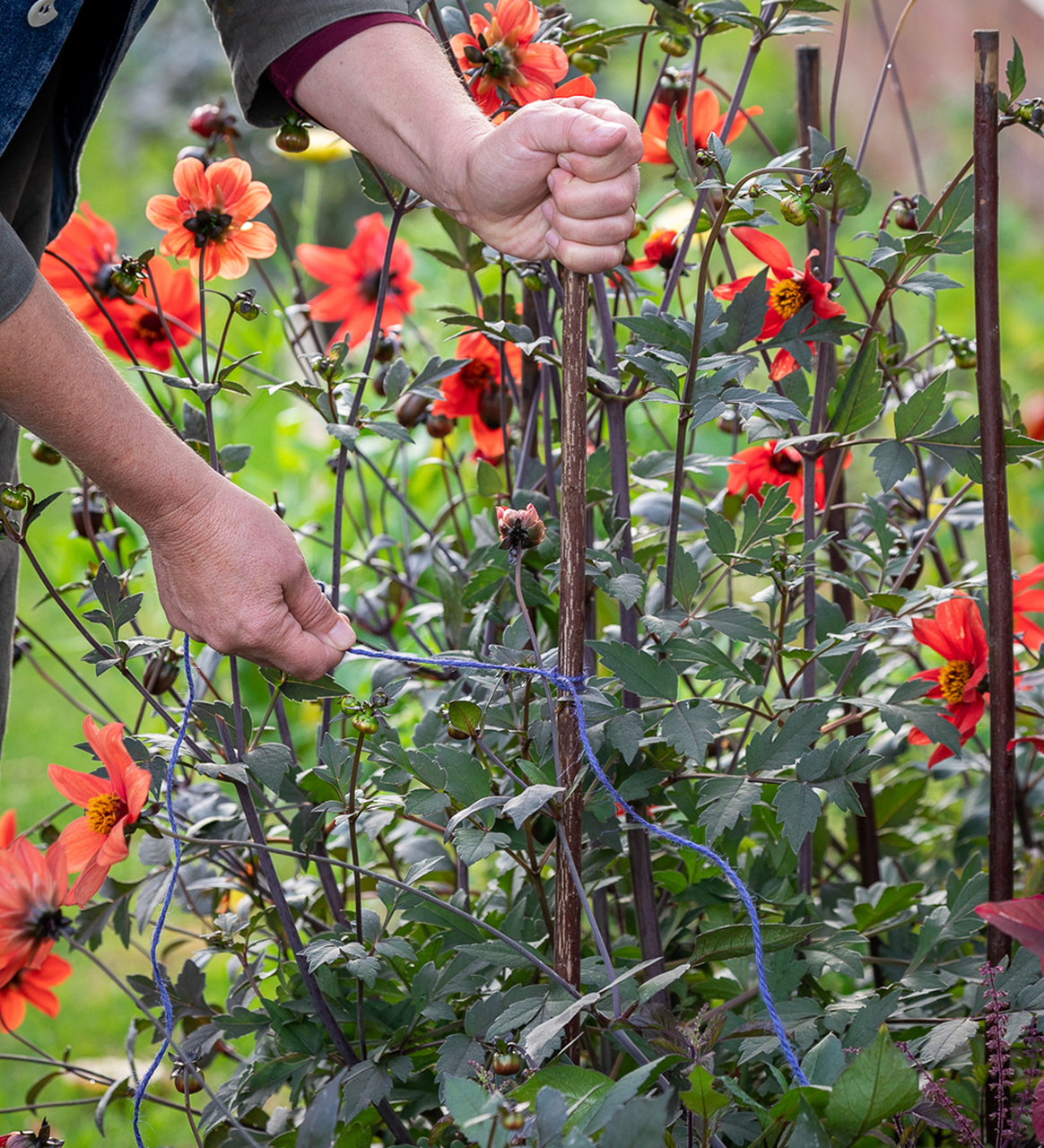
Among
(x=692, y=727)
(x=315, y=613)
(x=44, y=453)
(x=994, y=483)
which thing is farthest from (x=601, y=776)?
(x=44, y=453)

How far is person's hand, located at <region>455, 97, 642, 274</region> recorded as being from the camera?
57 centimetres

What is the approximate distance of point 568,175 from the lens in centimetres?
59

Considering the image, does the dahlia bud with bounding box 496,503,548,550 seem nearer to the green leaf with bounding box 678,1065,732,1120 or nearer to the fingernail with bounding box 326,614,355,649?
the fingernail with bounding box 326,614,355,649

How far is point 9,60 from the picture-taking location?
611mm

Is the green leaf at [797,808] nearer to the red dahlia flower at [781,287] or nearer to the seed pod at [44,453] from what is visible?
the red dahlia flower at [781,287]

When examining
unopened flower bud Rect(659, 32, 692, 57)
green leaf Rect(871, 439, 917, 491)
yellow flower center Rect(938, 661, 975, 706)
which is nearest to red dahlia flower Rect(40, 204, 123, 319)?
unopened flower bud Rect(659, 32, 692, 57)

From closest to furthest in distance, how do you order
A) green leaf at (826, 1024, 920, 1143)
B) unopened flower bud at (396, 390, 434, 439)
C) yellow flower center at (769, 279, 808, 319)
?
1. green leaf at (826, 1024, 920, 1143)
2. yellow flower center at (769, 279, 808, 319)
3. unopened flower bud at (396, 390, 434, 439)

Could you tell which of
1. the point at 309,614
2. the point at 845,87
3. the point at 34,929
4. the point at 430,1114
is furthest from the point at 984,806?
the point at 845,87

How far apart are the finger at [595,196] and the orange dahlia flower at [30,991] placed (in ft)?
1.93

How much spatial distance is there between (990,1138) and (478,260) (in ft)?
2.31

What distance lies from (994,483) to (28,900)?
65cm

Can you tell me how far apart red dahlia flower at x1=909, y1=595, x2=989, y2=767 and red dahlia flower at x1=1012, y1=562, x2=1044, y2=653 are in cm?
4

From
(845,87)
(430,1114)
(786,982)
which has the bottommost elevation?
(430,1114)

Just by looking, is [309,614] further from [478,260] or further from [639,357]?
[478,260]
